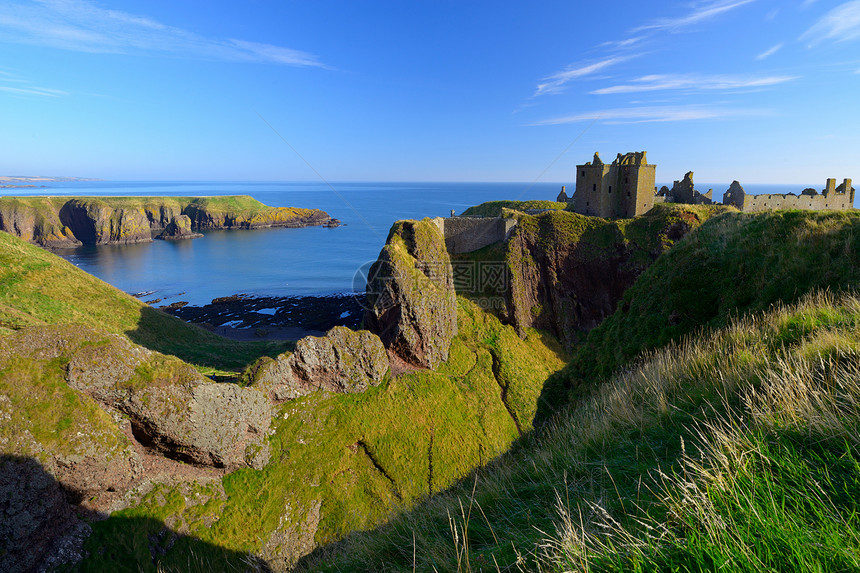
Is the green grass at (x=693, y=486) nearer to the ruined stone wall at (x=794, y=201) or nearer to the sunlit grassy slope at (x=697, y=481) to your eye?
the sunlit grassy slope at (x=697, y=481)

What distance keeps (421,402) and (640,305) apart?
17565 mm

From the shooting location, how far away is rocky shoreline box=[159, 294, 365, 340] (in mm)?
58416

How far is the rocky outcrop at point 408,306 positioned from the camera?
99.1ft

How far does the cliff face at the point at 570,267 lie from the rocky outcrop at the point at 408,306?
42.6 ft

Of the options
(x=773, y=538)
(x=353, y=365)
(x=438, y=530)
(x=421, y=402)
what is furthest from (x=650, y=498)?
(x=421, y=402)

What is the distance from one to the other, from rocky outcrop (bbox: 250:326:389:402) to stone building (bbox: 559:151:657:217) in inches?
1354

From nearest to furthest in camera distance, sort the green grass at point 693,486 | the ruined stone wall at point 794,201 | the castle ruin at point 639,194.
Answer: the green grass at point 693,486, the ruined stone wall at point 794,201, the castle ruin at point 639,194

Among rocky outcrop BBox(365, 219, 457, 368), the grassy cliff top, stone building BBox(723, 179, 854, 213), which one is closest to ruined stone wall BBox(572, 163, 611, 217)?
stone building BBox(723, 179, 854, 213)

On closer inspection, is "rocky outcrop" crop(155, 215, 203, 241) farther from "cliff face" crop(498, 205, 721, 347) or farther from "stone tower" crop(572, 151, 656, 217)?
"stone tower" crop(572, 151, 656, 217)

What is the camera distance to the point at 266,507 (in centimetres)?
1738

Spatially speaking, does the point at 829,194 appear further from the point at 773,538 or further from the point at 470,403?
the point at 773,538

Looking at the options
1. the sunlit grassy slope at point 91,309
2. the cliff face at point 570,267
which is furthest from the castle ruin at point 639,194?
the sunlit grassy slope at point 91,309

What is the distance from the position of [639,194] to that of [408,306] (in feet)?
104

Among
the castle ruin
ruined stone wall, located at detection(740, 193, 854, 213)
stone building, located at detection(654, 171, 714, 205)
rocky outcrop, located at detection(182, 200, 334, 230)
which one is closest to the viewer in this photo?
ruined stone wall, located at detection(740, 193, 854, 213)
